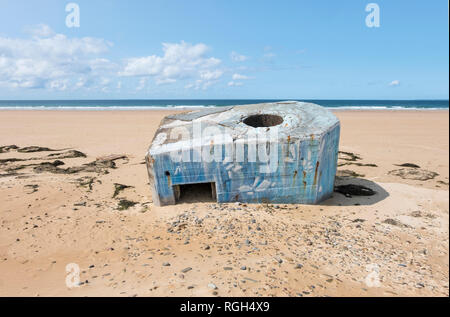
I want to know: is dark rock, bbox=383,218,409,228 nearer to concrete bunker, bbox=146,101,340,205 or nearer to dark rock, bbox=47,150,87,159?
concrete bunker, bbox=146,101,340,205

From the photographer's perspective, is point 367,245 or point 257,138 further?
point 257,138

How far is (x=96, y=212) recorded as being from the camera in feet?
15.5

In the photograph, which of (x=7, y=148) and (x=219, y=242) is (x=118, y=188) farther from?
(x=7, y=148)

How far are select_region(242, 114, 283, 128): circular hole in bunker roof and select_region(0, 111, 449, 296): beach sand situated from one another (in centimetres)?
176

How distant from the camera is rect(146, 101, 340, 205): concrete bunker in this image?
4.44 metres

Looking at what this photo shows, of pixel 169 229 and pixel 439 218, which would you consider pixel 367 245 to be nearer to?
pixel 439 218

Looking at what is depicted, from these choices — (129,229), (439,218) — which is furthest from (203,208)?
(439,218)

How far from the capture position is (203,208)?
455cm

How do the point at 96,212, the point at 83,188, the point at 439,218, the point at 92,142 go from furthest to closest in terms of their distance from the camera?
the point at 92,142
the point at 83,188
the point at 96,212
the point at 439,218

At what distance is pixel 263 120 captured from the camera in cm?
564

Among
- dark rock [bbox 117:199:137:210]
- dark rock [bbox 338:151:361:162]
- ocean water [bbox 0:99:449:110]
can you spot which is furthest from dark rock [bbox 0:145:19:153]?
ocean water [bbox 0:99:449:110]
